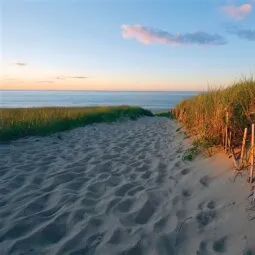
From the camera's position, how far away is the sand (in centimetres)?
294

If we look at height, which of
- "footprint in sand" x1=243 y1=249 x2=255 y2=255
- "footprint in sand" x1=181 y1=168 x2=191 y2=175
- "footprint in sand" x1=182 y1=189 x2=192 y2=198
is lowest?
"footprint in sand" x1=243 y1=249 x2=255 y2=255

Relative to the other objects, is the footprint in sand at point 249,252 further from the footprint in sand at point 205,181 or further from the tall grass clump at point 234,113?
the tall grass clump at point 234,113

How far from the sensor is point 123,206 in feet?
12.5

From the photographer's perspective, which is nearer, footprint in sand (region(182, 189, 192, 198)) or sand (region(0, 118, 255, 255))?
sand (region(0, 118, 255, 255))

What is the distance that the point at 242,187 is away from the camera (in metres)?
3.82

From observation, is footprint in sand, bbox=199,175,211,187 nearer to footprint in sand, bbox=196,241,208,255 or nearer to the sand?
the sand

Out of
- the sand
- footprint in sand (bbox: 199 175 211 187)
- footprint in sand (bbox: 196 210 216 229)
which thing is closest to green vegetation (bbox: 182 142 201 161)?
the sand

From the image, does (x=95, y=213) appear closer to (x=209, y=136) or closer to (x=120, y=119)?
(x=209, y=136)

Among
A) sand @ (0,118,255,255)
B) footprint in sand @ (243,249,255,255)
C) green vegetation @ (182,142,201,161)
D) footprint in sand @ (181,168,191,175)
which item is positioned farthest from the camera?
green vegetation @ (182,142,201,161)

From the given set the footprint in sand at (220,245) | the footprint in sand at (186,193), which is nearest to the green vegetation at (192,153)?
the footprint in sand at (186,193)

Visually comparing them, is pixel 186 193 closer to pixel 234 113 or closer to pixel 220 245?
pixel 220 245

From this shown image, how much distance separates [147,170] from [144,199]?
136cm

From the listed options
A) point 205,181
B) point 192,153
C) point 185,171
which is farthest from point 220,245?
point 192,153

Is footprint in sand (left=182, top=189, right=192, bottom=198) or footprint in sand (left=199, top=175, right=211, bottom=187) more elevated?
footprint in sand (left=199, top=175, right=211, bottom=187)
